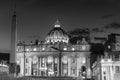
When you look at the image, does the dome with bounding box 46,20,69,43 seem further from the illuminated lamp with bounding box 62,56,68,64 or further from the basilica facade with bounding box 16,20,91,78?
the illuminated lamp with bounding box 62,56,68,64

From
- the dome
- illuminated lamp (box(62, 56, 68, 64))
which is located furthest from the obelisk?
the dome

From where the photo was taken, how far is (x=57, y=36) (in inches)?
6324

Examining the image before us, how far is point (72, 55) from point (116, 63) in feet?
210

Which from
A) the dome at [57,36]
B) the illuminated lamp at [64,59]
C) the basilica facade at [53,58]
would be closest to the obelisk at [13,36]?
the basilica facade at [53,58]

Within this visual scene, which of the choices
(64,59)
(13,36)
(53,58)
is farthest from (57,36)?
(13,36)

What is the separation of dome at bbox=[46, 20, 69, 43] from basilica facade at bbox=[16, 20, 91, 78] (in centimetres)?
1204

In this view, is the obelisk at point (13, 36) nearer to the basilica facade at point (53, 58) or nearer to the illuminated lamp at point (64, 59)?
the basilica facade at point (53, 58)

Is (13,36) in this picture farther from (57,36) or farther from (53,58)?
(57,36)

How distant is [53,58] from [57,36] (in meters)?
20.0

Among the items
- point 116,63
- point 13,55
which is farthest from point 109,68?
point 13,55

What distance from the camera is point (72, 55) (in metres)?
144

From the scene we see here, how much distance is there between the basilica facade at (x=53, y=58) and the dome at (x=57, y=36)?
12.0 metres

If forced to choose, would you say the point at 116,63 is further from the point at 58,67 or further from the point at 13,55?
the point at 58,67

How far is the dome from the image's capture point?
16025 centimetres
